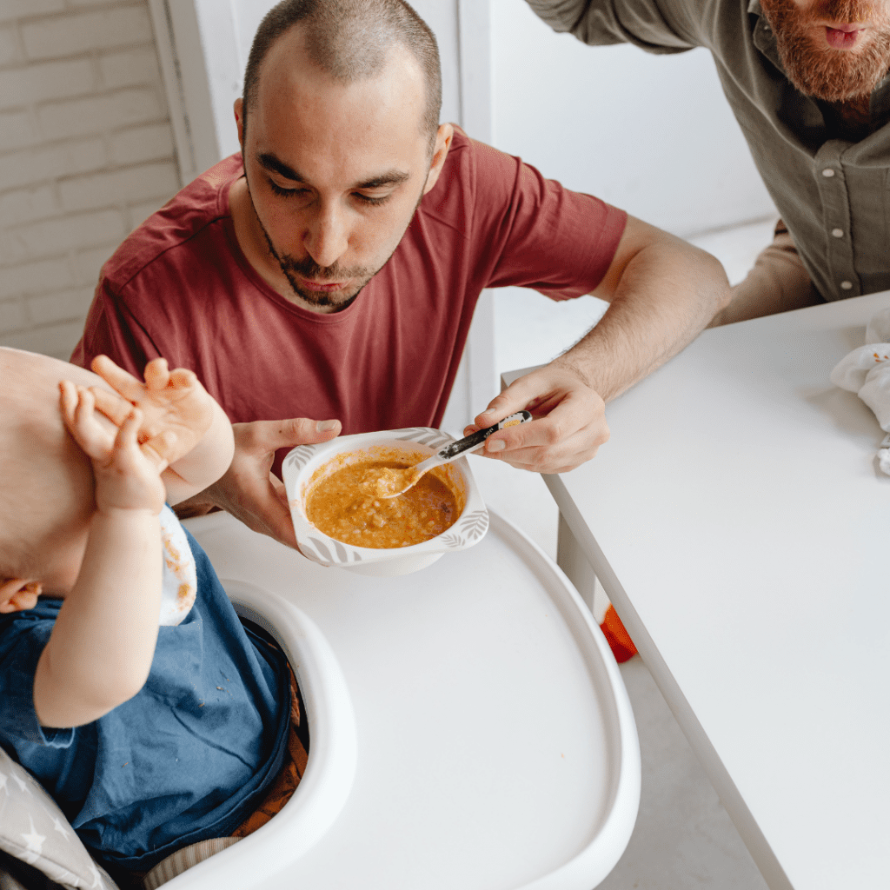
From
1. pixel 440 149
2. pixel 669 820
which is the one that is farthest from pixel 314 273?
pixel 669 820

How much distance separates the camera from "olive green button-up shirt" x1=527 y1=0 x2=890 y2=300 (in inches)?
60.9

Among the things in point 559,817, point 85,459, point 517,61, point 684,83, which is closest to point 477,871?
point 559,817

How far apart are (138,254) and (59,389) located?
54 centimetres

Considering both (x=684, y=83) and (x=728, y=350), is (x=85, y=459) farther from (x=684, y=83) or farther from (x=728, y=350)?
(x=684, y=83)

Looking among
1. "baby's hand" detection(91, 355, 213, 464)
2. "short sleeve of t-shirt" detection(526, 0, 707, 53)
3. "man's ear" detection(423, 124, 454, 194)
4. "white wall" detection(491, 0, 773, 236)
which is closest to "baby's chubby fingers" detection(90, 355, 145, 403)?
"baby's hand" detection(91, 355, 213, 464)

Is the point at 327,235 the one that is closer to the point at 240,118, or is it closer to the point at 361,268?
the point at 361,268

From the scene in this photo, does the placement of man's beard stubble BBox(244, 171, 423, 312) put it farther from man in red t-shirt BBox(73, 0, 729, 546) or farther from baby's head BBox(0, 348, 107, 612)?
baby's head BBox(0, 348, 107, 612)

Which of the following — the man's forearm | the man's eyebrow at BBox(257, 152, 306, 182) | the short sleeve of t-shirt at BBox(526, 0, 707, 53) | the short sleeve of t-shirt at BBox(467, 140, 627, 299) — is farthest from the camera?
the short sleeve of t-shirt at BBox(526, 0, 707, 53)

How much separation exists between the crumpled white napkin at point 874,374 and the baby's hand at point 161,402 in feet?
3.00

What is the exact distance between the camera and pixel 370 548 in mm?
949

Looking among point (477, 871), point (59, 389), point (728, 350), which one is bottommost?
point (477, 871)

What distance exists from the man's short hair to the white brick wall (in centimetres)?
146

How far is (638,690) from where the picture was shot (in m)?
1.91

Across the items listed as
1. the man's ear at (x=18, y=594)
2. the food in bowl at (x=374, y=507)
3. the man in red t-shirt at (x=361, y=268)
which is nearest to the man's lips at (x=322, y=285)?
the man in red t-shirt at (x=361, y=268)
